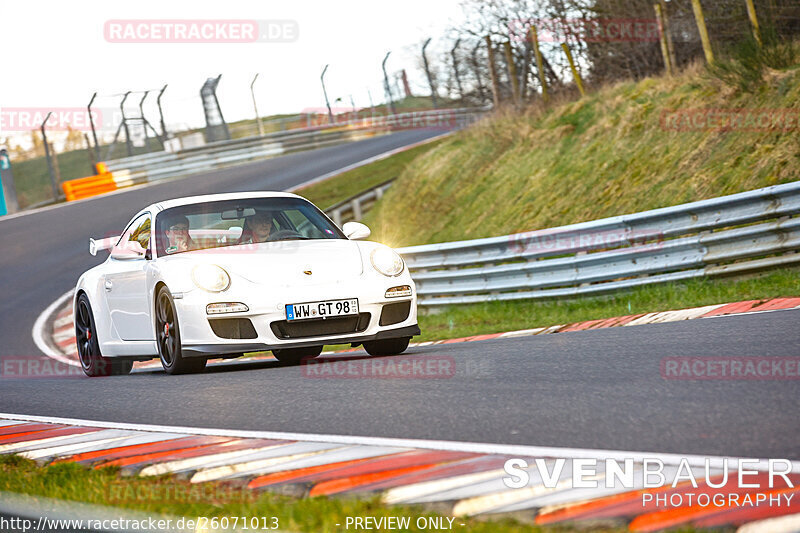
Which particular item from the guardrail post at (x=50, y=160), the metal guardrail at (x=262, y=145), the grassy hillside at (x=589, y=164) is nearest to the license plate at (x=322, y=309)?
the grassy hillside at (x=589, y=164)

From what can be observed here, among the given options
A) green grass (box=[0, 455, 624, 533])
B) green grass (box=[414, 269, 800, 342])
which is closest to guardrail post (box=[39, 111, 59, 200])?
green grass (box=[414, 269, 800, 342])

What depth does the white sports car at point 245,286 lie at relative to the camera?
7344mm

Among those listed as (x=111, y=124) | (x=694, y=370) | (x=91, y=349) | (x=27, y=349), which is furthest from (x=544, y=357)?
(x=111, y=124)

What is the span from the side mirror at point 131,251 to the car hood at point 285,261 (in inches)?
25.2

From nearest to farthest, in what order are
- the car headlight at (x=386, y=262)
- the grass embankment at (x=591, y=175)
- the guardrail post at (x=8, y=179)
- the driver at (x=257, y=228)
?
1. the car headlight at (x=386, y=262)
2. the driver at (x=257, y=228)
3. the grass embankment at (x=591, y=175)
4. the guardrail post at (x=8, y=179)

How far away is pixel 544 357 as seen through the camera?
22.1ft

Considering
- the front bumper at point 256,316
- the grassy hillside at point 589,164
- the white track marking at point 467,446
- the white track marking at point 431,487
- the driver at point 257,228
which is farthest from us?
the grassy hillside at point 589,164

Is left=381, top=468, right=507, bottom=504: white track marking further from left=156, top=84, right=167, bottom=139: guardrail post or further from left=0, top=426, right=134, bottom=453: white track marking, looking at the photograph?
left=156, top=84, right=167, bottom=139: guardrail post

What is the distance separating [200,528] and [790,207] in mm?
7295

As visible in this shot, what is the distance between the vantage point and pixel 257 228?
28.2 feet

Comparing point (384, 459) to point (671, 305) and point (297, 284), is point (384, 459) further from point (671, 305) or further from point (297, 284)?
point (671, 305)

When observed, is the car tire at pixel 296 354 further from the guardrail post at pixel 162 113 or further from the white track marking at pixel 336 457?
the guardrail post at pixel 162 113

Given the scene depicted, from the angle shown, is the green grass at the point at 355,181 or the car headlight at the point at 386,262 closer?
the car headlight at the point at 386,262

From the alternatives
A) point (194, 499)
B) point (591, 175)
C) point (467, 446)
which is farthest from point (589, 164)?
point (194, 499)
